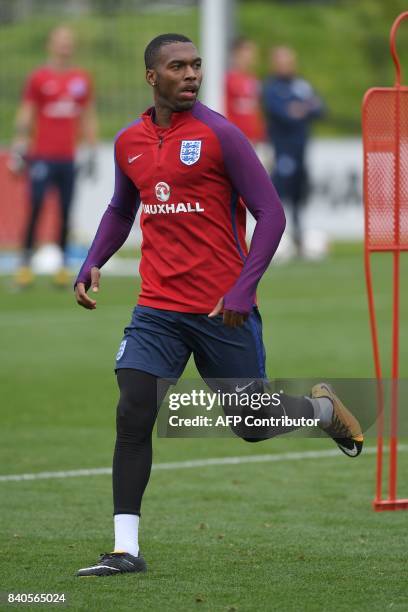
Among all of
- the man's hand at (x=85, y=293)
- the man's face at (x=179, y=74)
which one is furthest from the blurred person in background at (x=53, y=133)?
the man's face at (x=179, y=74)

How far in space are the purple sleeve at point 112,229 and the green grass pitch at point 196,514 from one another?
46.6 inches

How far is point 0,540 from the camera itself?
650cm

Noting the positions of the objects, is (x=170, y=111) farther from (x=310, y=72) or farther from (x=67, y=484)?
(x=310, y=72)

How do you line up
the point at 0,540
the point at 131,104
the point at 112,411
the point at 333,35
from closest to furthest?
the point at 0,540
the point at 112,411
the point at 131,104
the point at 333,35

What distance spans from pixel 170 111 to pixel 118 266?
14.1 m

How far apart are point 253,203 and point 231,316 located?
1.49 feet

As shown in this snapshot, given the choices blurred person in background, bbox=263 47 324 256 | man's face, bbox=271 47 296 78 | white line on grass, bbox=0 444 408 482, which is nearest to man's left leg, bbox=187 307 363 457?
white line on grass, bbox=0 444 408 482

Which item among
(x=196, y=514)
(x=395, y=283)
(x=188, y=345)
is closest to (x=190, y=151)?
(x=188, y=345)

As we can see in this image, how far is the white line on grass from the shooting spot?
7957 mm

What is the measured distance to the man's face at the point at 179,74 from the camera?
6008 mm

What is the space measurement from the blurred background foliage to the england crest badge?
22989 mm

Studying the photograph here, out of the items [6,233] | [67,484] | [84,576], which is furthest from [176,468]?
[6,233]

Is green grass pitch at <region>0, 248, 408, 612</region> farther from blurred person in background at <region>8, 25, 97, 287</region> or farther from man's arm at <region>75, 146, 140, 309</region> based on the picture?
blurred person in background at <region>8, 25, 97, 287</region>

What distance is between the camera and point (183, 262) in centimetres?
607
